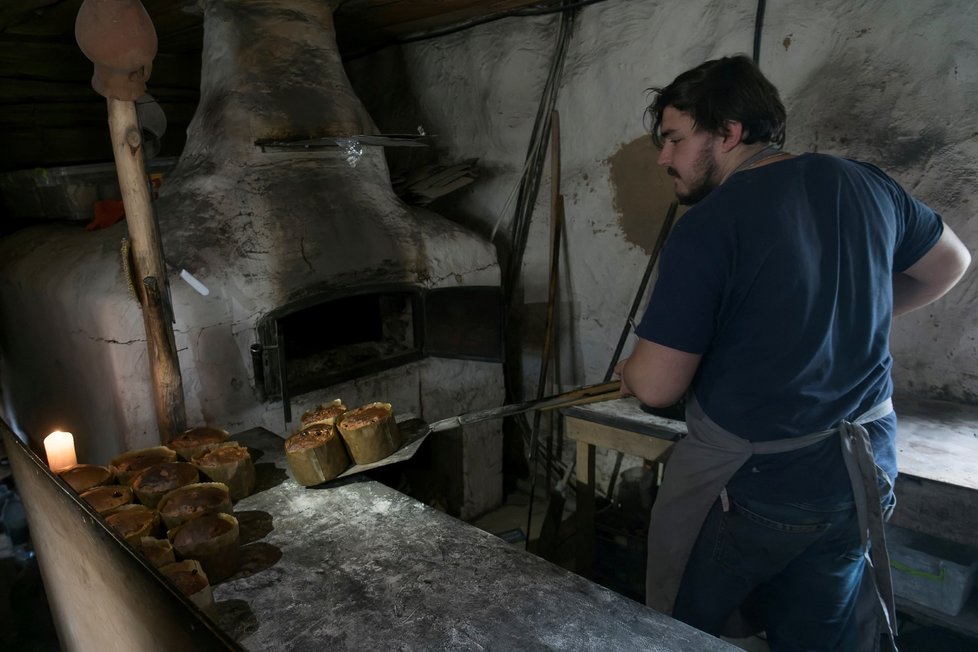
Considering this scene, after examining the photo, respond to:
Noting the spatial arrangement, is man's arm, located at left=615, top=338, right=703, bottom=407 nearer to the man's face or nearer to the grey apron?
the grey apron

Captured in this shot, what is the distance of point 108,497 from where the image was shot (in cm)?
152

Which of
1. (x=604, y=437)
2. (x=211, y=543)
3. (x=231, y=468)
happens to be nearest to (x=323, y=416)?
(x=231, y=468)

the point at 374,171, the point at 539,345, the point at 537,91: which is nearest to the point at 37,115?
the point at 374,171

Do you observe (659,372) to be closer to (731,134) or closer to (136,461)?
(731,134)

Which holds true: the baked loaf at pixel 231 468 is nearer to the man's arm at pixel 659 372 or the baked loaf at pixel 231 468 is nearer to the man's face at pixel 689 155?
the man's arm at pixel 659 372

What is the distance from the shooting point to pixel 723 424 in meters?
1.35

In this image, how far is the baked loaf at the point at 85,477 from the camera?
1570mm

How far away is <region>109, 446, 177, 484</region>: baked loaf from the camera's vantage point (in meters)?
1.63

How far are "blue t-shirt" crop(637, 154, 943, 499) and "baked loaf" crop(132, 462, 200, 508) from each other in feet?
4.03

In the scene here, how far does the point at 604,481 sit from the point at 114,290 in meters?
2.65

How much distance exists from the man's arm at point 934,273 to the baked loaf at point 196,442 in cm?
199

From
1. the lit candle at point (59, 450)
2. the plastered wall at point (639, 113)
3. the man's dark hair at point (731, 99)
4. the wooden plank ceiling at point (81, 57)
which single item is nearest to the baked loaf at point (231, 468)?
the lit candle at point (59, 450)

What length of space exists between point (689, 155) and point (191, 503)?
1459 mm

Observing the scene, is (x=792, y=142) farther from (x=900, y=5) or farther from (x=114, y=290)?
(x=114, y=290)
